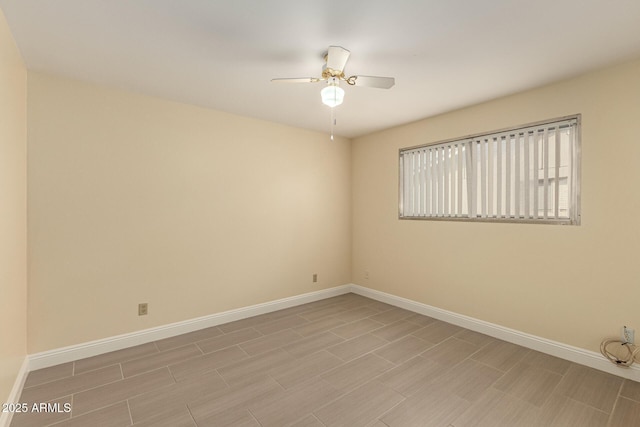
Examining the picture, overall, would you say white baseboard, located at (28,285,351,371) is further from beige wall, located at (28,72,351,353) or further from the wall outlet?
the wall outlet

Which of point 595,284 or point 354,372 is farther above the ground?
point 595,284

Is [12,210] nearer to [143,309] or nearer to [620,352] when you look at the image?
[143,309]

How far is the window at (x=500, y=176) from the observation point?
257 cm

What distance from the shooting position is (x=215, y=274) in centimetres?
332

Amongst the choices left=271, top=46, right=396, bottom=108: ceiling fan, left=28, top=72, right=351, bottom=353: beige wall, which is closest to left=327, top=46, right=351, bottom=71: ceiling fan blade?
left=271, top=46, right=396, bottom=108: ceiling fan

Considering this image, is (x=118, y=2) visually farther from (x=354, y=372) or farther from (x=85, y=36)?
(x=354, y=372)

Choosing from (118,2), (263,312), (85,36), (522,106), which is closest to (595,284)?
(522,106)

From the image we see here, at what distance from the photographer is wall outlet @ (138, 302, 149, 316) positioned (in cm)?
285

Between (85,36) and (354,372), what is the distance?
3.11 meters

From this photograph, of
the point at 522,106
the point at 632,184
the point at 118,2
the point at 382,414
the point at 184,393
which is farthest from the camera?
the point at 522,106

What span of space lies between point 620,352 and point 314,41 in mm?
3317

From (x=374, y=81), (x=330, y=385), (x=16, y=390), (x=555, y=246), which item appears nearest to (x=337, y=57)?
(x=374, y=81)

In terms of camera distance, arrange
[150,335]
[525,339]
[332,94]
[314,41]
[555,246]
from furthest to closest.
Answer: [150,335] < [525,339] < [555,246] < [332,94] < [314,41]

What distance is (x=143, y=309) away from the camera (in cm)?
287
